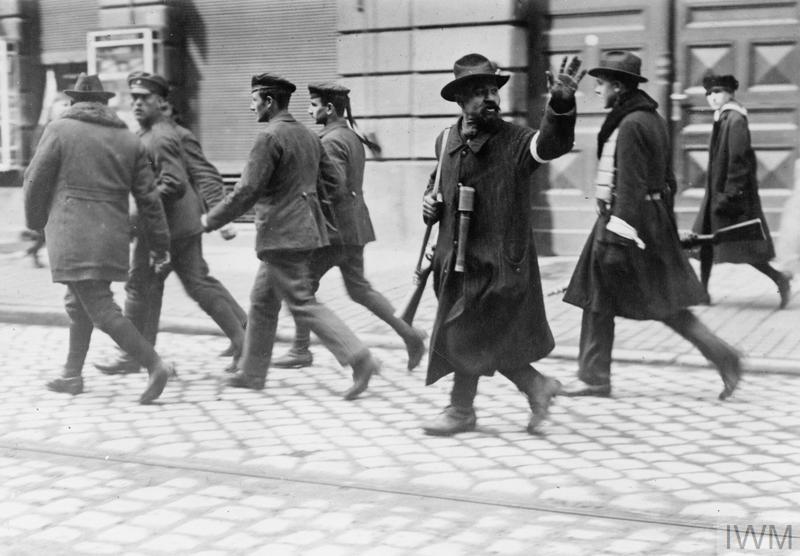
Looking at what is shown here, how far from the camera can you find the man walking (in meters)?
7.55

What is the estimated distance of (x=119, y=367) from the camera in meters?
7.41

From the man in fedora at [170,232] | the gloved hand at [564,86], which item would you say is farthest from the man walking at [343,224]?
the gloved hand at [564,86]

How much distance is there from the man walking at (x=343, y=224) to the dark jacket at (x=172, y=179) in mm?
798

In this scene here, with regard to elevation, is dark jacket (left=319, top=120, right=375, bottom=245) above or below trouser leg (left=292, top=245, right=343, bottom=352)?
above

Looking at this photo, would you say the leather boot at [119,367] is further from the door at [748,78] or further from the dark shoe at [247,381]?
the door at [748,78]

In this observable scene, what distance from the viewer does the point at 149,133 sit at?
24.3 ft

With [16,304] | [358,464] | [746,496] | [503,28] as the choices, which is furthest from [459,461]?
[503,28]

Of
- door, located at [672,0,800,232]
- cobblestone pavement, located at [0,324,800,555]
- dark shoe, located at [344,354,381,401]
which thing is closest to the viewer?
cobblestone pavement, located at [0,324,800,555]

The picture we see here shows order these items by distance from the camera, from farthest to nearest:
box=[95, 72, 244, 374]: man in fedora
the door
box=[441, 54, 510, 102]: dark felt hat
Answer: the door
box=[95, 72, 244, 374]: man in fedora
box=[441, 54, 510, 102]: dark felt hat

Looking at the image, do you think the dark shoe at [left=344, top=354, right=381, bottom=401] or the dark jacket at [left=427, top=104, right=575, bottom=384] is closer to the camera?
the dark jacket at [left=427, top=104, right=575, bottom=384]

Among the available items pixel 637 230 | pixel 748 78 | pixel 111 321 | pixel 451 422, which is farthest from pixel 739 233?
pixel 111 321

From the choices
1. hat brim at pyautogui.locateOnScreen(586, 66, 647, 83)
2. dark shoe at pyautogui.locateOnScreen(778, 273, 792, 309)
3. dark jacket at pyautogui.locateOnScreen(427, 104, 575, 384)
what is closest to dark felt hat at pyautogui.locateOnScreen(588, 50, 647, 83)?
hat brim at pyautogui.locateOnScreen(586, 66, 647, 83)

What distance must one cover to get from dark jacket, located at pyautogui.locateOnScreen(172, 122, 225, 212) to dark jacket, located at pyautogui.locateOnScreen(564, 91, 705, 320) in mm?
2497

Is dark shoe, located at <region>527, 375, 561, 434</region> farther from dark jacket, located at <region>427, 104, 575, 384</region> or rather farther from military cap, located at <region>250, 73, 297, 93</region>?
military cap, located at <region>250, 73, 297, 93</region>
